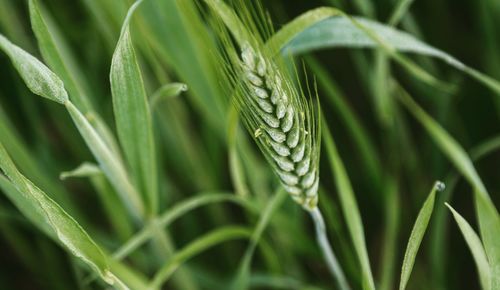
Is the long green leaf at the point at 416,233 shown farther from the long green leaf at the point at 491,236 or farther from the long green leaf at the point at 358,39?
the long green leaf at the point at 358,39

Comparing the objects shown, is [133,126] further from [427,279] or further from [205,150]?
[427,279]

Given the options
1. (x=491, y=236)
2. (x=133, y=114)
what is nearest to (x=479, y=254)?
(x=491, y=236)

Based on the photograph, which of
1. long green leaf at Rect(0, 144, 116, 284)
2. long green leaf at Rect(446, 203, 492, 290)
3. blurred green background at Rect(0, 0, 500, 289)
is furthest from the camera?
blurred green background at Rect(0, 0, 500, 289)

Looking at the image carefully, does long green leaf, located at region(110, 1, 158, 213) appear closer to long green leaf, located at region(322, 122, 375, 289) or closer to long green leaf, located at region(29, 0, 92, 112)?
long green leaf, located at region(29, 0, 92, 112)

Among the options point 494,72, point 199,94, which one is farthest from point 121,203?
point 494,72

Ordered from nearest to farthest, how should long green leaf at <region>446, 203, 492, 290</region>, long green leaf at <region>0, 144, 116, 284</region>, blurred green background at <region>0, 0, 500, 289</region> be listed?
1. long green leaf at <region>0, 144, 116, 284</region>
2. long green leaf at <region>446, 203, 492, 290</region>
3. blurred green background at <region>0, 0, 500, 289</region>

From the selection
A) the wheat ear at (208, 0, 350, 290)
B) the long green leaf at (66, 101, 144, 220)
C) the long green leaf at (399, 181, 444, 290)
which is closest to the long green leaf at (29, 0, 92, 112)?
the long green leaf at (66, 101, 144, 220)
